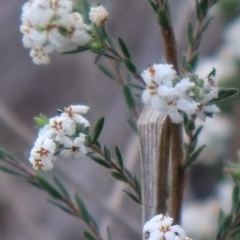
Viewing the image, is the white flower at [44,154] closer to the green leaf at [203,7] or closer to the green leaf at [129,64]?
the green leaf at [129,64]

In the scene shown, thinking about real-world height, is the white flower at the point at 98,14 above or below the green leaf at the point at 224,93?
above

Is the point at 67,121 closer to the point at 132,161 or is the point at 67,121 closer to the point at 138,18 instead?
the point at 132,161

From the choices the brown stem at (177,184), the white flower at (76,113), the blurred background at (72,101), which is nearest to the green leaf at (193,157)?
the brown stem at (177,184)

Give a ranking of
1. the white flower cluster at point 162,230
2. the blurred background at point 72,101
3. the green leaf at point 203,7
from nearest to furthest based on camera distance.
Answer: the white flower cluster at point 162,230, the green leaf at point 203,7, the blurred background at point 72,101

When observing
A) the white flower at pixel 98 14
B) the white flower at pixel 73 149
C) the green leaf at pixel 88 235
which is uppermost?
the white flower at pixel 98 14

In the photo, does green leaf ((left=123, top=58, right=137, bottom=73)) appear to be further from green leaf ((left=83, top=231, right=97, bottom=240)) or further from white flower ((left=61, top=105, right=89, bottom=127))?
green leaf ((left=83, top=231, right=97, bottom=240))

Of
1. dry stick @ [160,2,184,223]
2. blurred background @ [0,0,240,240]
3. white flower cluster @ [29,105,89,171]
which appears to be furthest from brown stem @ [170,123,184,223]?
blurred background @ [0,0,240,240]
